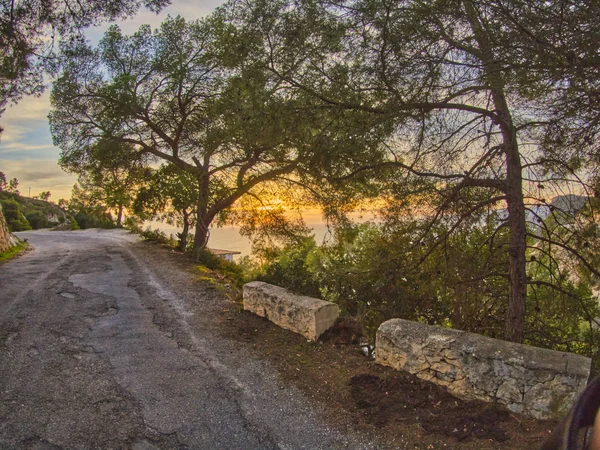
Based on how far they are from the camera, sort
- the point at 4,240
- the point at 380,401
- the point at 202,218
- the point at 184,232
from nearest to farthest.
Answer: the point at 380,401 < the point at 4,240 < the point at 202,218 < the point at 184,232

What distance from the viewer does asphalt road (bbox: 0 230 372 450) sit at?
12.2 ft

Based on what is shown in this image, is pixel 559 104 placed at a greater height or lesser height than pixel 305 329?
greater

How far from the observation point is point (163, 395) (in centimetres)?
446

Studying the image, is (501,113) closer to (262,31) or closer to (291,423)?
(262,31)

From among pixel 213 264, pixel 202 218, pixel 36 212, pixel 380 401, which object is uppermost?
pixel 202 218

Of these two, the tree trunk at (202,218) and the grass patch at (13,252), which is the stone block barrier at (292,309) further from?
the grass patch at (13,252)

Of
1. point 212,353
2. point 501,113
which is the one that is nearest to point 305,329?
point 212,353

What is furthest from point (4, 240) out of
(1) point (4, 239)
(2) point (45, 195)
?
(2) point (45, 195)

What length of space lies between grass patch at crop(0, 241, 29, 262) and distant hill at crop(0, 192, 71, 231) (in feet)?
62.1

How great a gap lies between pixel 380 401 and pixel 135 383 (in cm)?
282

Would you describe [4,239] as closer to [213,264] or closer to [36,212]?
[213,264]

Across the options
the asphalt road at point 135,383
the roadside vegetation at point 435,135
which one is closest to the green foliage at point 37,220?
the asphalt road at point 135,383

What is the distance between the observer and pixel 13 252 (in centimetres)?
1505

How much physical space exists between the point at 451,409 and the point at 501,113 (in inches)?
153
